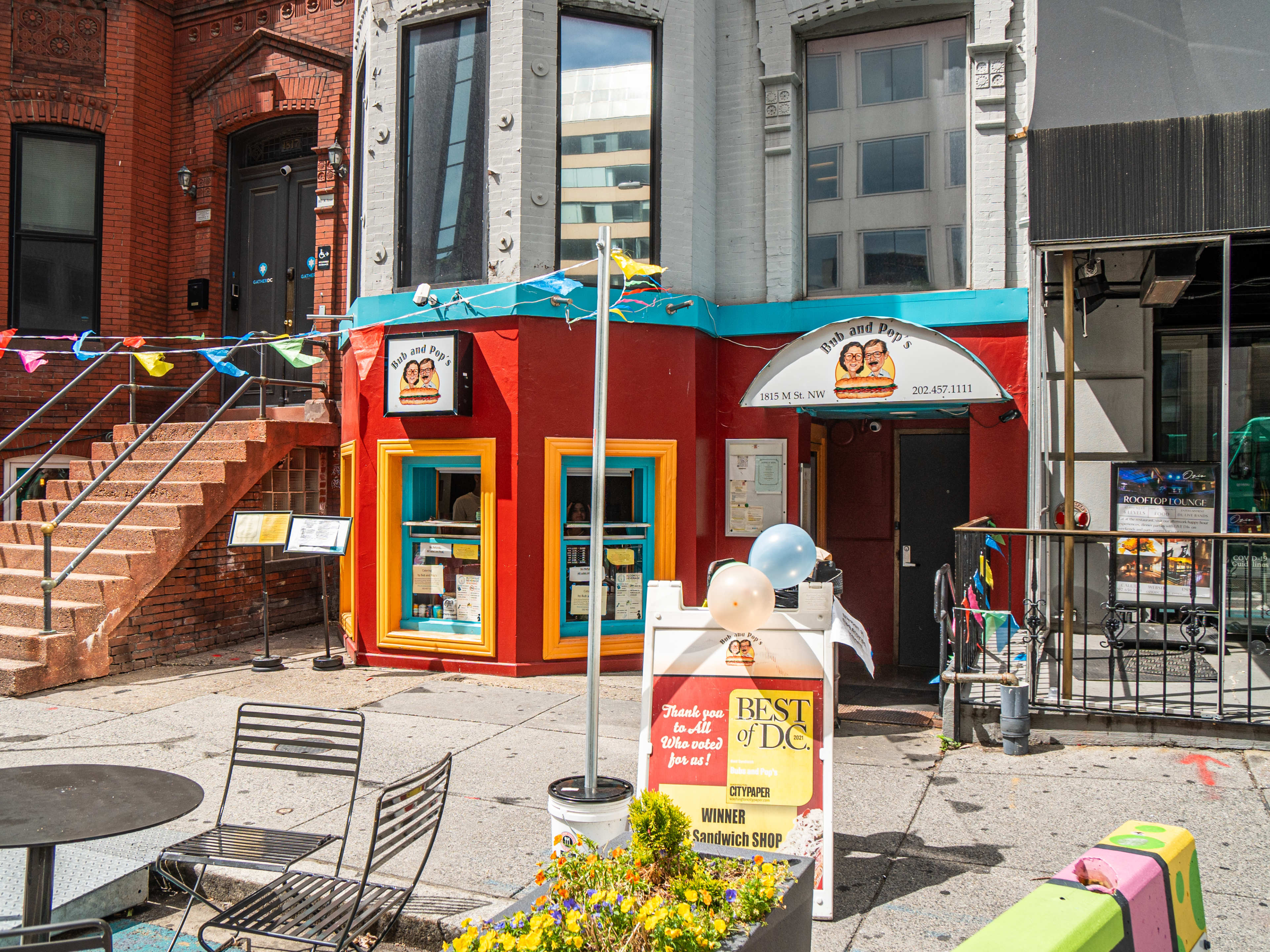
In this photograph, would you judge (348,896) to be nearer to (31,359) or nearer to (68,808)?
(68,808)

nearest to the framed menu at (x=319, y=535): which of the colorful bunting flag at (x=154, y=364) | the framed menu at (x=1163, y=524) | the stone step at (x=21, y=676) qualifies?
the stone step at (x=21, y=676)

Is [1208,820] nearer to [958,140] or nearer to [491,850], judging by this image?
[491,850]

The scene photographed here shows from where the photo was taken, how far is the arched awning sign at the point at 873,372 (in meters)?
7.79

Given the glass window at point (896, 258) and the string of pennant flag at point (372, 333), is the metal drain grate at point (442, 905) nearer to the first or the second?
the string of pennant flag at point (372, 333)

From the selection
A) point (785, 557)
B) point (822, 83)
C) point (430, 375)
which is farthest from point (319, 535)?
point (822, 83)

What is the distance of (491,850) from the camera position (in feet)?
16.1

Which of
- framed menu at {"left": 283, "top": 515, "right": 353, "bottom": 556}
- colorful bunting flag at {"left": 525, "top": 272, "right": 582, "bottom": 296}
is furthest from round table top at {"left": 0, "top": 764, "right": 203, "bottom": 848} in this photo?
colorful bunting flag at {"left": 525, "top": 272, "right": 582, "bottom": 296}

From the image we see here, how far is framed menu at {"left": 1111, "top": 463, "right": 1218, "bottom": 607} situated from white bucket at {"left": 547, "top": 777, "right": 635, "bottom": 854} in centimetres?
480

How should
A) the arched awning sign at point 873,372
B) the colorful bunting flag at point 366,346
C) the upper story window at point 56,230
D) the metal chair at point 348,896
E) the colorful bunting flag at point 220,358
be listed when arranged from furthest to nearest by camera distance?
the upper story window at point 56,230 → the colorful bunting flag at point 220,358 → the colorful bunting flag at point 366,346 → the arched awning sign at point 873,372 → the metal chair at point 348,896

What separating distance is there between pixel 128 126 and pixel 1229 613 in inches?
543

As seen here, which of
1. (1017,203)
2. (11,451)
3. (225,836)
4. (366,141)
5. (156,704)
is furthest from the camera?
(11,451)

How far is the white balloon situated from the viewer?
4.52 m

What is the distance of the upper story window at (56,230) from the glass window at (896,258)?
9992mm

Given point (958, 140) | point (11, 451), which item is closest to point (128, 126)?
point (11, 451)
